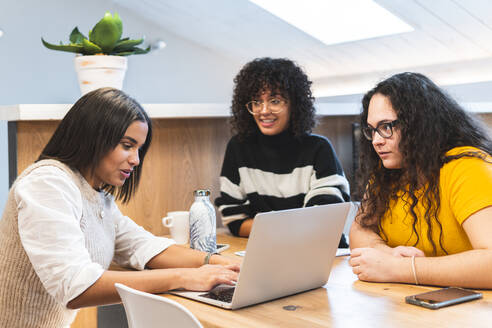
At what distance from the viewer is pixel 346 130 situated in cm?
331

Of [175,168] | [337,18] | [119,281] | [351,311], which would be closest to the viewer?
[351,311]

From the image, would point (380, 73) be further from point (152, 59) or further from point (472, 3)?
point (152, 59)

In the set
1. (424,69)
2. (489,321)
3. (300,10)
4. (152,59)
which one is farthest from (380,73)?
(489,321)

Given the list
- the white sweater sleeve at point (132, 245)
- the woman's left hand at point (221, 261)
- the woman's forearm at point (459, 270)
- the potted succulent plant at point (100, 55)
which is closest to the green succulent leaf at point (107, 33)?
the potted succulent plant at point (100, 55)

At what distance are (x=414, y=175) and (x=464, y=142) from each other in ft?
0.56

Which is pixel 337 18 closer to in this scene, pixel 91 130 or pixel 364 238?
pixel 364 238

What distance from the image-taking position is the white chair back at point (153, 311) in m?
1.00

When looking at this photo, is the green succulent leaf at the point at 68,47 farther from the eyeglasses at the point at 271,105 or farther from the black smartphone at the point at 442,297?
the black smartphone at the point at 442,297

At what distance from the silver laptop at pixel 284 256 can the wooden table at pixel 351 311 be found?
0.03m

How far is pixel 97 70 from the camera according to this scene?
203cm

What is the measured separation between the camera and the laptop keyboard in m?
1.25

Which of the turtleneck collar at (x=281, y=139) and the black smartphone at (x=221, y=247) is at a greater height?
the turtleneck collar at (x=281, y=139)

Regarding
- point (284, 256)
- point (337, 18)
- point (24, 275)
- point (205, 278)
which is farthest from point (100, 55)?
point (337, 18)

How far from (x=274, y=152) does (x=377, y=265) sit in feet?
3.22
